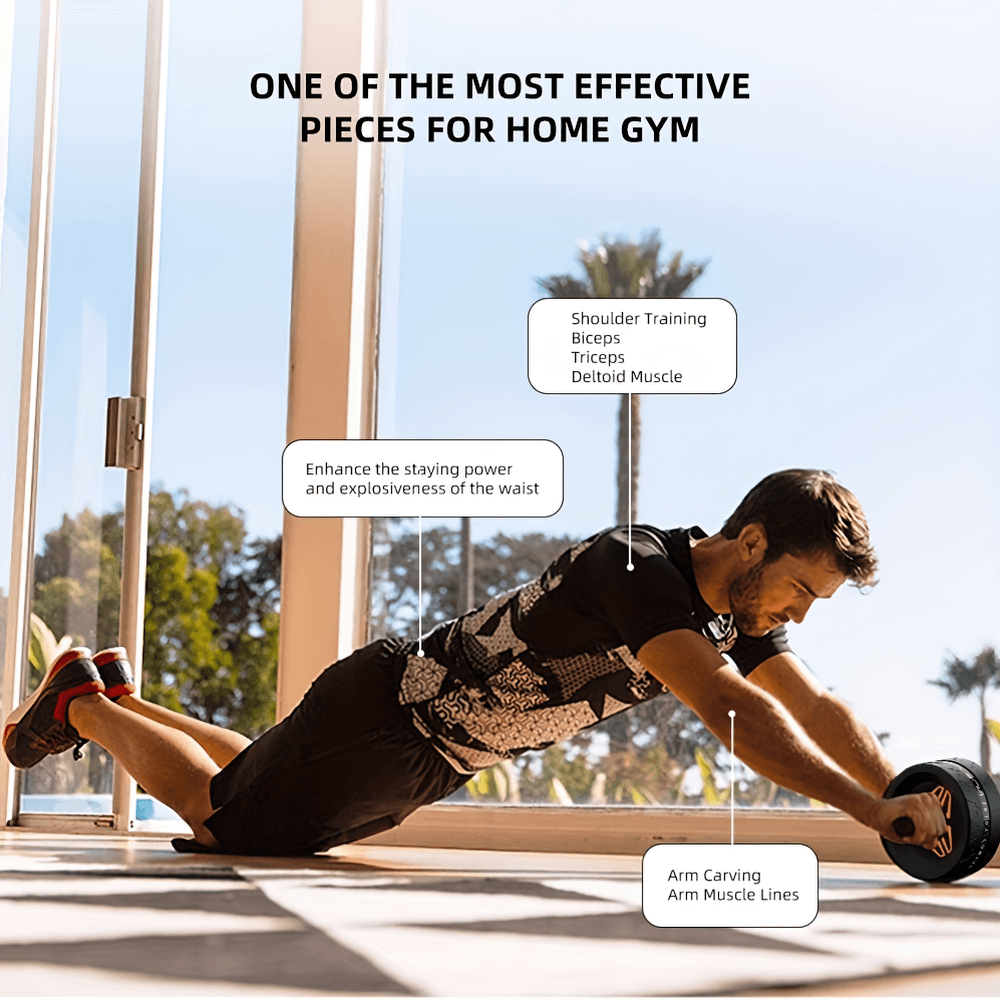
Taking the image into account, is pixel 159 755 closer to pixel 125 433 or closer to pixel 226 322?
pixel 125 433

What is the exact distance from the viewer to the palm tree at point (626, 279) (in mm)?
2029

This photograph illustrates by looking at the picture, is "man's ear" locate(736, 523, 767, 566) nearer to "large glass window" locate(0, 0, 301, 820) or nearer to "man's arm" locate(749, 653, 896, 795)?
"man's arm" locate(749, 653, 896, 795)

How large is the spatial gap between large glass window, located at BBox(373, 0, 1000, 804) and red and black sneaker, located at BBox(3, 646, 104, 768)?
1.85 feet

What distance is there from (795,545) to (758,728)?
0.26 metres

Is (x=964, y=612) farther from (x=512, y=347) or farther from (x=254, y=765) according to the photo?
(x=254, y=765)

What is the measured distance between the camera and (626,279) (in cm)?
205

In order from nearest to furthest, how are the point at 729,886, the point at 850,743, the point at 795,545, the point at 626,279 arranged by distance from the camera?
1. the point at 729,886
2. the point at 795,545
3. the point at 850,743
4. the point at 626,279

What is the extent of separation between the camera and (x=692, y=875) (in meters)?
1.00

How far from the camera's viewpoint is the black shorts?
1.46 metres

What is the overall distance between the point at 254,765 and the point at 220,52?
1456mm

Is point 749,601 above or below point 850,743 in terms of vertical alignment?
above

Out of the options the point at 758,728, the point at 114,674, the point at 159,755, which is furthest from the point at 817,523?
the point at 114,674

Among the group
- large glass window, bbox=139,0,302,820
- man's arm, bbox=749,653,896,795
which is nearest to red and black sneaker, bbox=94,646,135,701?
large glass window, bbox=139,0,302,820

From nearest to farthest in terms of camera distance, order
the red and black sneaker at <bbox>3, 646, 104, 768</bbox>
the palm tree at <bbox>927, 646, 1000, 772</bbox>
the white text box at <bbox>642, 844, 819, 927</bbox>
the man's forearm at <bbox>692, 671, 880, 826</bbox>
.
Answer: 1. the white text box at <bbox>642, 844, 819, 927</bbox>
2. the man's forearm at <bbox>692, 671, 880, 826</bbox>
3. the red and black sneaker at <bbox>3, 646, 104, 768</bbox>
4. the palm tree at <bbox>927, 646, 1000, 772</bbox>
